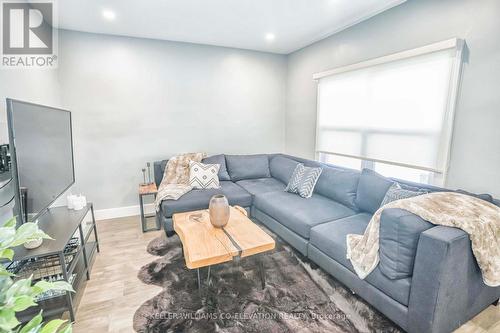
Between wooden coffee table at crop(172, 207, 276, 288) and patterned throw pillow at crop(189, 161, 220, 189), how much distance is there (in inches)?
39.7

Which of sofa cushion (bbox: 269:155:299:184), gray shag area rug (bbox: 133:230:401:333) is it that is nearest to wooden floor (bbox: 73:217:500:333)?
gray shag area rug (bbox: 133:230:401:333)

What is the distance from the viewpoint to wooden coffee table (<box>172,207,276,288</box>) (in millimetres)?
1845

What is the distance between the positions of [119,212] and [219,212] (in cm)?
231

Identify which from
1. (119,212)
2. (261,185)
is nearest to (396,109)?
(261,185)

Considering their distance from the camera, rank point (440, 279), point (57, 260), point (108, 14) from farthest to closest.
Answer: point (108, 14)
point (57, 260)
point (440, 279)

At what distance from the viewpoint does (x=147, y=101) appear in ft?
12.4

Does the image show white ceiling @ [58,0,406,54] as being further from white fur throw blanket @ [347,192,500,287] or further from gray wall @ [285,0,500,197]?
white fur throw blanket @ [347,192,500,287]

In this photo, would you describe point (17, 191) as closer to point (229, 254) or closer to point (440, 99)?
point (229, 254)

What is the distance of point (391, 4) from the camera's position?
2.61 m

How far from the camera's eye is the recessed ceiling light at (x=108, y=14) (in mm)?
2764

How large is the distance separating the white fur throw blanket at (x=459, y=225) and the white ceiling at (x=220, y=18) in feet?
6.81

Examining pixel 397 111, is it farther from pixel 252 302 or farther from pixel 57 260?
pixel 57 260

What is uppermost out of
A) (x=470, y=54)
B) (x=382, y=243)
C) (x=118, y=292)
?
(x=470, y=54)

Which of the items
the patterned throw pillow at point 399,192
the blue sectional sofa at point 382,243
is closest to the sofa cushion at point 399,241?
Answer: the blue sectional sofa at point 382,243
